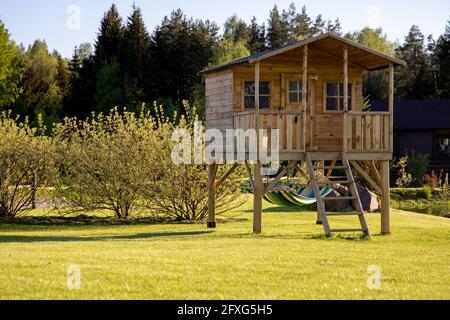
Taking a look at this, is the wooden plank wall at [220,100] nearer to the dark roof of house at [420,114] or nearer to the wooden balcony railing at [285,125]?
the wooden balcony railing at [285,125]

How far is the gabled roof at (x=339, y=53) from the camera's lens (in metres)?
16.2

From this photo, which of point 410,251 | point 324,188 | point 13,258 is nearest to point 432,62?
point 324,188

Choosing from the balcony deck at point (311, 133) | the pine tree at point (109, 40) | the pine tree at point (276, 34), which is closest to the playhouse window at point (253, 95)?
the balcony deck at point (311, 133)

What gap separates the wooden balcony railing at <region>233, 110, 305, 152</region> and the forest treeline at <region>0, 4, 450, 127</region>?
30.0 m

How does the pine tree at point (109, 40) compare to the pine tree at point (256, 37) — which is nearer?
the pine tree at point (109, 40)

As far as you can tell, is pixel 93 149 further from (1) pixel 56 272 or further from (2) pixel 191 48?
(2) pixel 191 48

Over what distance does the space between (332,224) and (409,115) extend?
28.3 metres

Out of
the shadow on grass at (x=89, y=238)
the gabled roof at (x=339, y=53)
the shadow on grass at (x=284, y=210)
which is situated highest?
the gabled roof at (x=339, y=53)

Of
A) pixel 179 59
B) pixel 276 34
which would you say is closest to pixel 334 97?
pixel 179 59

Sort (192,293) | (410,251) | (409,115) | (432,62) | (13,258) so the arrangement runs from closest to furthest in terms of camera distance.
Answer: (192,293), (13,258), (410,251), (409,115), (432,62)

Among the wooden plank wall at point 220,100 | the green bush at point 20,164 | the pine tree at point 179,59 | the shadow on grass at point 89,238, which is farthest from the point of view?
the pine tree at point 179,59

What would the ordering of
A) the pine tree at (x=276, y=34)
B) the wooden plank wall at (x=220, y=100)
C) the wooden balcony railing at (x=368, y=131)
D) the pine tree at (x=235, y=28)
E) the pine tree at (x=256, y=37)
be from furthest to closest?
the pine tree at (x=276, y=34) → the pine tree at (x=235, y=28) → the pine tree at (x=256, y=37) → the wooden plank wall at (x=220, y=100) → the wooden balcony railing at (x=368, y=131)

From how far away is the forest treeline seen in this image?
177 feet

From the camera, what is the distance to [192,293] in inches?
324
